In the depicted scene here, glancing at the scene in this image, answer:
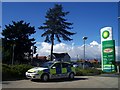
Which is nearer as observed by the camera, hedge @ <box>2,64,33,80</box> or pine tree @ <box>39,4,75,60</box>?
hedge @ <box>2,64,33,80</box>

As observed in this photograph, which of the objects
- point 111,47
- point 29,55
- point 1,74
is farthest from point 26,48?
point 1,74

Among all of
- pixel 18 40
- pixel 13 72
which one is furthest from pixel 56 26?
pixel 13 72

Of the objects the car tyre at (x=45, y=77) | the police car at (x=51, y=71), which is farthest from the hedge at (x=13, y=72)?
the car tyre at (x=45, y=77)

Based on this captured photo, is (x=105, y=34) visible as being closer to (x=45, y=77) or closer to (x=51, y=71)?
(x=51, y=71)

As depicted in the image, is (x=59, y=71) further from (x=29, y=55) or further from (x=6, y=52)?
(x=29, y=55)

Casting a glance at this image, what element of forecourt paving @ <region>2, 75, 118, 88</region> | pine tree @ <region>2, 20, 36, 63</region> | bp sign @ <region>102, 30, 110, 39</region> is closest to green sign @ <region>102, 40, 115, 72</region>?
bp sign @ <region>102, 30, 110, 39</region>

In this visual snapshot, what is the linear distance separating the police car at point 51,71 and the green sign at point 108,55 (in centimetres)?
2290

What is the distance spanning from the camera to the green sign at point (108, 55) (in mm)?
45822

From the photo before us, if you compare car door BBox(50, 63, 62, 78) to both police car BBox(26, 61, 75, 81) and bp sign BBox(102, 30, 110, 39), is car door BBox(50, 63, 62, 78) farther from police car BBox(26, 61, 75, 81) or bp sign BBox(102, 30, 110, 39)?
bp sign BBox(102, 30, 110, 39)

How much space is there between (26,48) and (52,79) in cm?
4193

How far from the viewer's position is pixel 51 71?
2194cm

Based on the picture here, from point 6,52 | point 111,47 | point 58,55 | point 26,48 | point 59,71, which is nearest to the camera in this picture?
point 59,71

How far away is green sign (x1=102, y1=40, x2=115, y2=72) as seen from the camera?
1804 inches

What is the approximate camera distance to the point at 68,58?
356 ft
